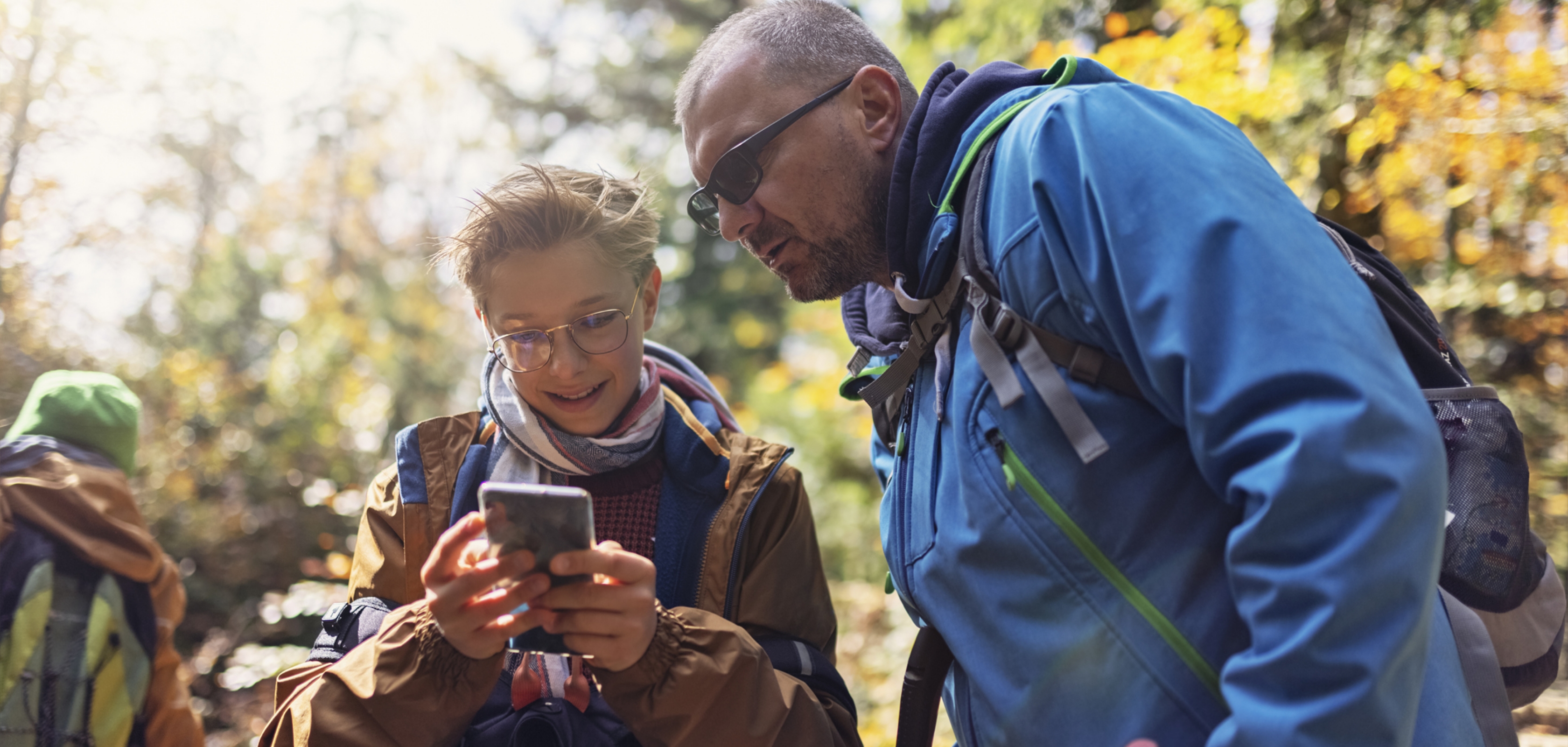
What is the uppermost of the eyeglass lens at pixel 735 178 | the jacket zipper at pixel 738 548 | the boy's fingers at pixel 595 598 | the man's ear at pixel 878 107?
the man's ear at pixel 878 107

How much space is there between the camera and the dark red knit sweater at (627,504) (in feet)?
7.39

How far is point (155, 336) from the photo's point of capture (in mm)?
11609

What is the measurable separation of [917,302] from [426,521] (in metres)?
1.22

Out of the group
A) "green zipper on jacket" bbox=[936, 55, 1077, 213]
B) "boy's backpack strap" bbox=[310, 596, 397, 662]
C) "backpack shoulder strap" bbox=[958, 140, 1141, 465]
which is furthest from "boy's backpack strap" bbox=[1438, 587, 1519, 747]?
"boy's backpack strap" bbox=[310, 596, 397, 662]

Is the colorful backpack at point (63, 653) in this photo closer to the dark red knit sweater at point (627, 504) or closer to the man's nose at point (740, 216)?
the dark red knit sweater at point (627, 504)

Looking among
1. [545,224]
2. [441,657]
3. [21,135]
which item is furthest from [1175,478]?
[21,135]

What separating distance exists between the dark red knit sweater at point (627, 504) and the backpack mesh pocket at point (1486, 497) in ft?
5.19

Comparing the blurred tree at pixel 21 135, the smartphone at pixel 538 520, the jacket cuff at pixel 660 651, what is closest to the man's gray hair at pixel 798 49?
the smartphone at pixel 538 520

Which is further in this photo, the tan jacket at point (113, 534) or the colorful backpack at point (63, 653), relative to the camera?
the tan jacket at point (113, 534)

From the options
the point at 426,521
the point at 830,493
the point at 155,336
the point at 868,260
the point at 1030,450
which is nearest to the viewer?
the point at 1030,450

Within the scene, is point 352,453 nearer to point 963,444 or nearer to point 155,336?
point 155,336

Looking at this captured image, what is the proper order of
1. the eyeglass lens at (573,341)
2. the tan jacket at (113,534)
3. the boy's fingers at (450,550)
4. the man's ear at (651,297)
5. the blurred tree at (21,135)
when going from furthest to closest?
the blurred tree at (21,135)
the tan jacket at (113,534)
the man's ear at (651,297)
the eyeglass lens at (573,341)
the boy's fingers at (450,550)

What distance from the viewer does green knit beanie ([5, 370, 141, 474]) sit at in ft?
11.5

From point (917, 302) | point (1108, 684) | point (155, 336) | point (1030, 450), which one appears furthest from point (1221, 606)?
point (155, 336)
